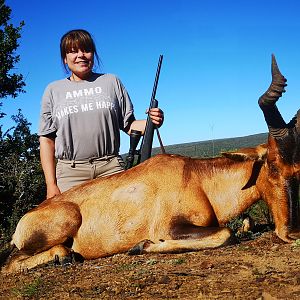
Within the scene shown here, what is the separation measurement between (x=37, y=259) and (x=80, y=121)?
2.22 metres

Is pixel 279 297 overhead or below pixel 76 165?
below

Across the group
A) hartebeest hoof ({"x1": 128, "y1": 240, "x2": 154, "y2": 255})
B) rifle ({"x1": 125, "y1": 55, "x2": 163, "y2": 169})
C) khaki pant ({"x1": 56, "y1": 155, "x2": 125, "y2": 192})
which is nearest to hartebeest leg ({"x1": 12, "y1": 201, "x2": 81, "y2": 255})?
hartebeest hoof ({"x1": 128, "y1": 240, "x2": 154, "y2": 255})

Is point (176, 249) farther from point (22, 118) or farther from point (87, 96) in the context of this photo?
point (22, 118)

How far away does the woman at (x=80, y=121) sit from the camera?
734 centimetres

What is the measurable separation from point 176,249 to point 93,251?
1.30 metres

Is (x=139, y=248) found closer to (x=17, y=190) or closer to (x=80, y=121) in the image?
(x=80, y=121)

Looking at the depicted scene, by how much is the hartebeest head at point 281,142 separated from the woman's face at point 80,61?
2920 millimetres

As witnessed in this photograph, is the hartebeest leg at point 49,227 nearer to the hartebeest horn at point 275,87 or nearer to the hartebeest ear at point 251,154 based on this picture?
the hartebeest ear at point 251,154

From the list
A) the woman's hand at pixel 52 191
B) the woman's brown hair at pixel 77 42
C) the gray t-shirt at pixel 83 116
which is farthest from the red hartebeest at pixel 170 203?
the woman's brown hair at pixel 77 42

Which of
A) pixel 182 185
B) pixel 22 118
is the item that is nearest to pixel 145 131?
pixel 182 185

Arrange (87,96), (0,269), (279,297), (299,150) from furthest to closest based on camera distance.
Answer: (87,96), (0,269), (299,150), (279,297)

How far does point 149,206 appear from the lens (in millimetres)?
6113

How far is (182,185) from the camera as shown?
20.0 ft

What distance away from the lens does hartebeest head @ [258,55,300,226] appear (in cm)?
563
